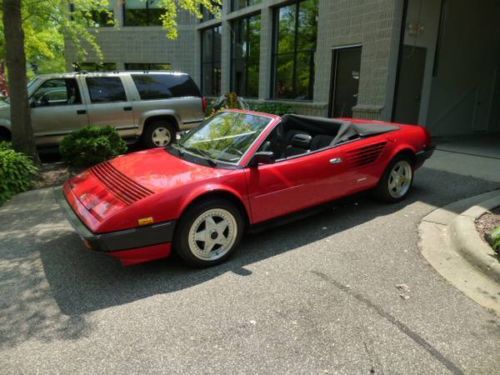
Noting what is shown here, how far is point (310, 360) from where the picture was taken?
8.83 ft

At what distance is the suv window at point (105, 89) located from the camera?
895cm

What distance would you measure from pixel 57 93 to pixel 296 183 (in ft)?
21.1

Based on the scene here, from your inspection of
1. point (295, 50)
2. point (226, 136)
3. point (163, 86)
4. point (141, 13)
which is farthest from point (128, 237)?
point (141, 13)

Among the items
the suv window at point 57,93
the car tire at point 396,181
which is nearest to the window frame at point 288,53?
the suv window at point 57,93

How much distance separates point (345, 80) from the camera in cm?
1202

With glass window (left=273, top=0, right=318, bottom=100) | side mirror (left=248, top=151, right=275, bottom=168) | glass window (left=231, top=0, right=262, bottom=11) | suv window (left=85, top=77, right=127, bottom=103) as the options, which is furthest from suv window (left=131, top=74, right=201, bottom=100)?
glass window (left=231, top=0, right=262, bottom=11)

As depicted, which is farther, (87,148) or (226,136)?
(87,148)

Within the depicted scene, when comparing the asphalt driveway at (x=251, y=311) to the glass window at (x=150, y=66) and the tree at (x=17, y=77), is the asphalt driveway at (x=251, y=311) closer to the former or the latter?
the tree at (x=17, y=77)

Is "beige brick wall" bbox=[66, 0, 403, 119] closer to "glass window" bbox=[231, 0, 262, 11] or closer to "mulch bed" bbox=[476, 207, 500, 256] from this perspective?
"glass window" bbox=[231, 0, 262, 11]

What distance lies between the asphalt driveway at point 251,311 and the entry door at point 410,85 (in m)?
7.03

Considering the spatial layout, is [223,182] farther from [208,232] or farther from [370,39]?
[370,39]

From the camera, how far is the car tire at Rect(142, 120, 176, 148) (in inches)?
376

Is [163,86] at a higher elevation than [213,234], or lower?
higher

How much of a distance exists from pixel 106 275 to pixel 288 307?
5.70ft
